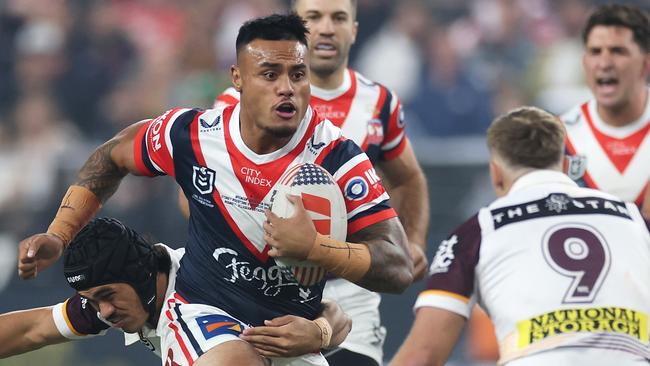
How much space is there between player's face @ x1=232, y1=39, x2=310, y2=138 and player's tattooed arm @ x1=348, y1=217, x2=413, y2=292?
0.57m

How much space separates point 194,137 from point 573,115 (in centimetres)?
308

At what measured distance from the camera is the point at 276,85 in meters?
5.40

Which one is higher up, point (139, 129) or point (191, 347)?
point (139, 129)

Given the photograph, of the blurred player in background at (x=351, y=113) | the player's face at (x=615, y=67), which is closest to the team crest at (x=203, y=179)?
the blurred player in background at (x=351, y=113)

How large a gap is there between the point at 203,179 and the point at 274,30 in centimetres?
74

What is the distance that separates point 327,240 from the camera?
5070mm

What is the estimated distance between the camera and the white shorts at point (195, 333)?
5367mm

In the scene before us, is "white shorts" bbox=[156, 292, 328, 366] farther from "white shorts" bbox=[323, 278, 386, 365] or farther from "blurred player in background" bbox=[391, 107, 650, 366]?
"white shorts" bbox=[323, 278, 386, 365]

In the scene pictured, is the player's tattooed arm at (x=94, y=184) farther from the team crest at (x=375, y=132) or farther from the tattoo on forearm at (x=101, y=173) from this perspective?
the team crest at (x=375, y=132)

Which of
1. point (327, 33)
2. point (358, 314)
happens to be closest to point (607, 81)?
point (327, 33)

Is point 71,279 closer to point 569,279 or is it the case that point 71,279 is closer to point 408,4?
point 569,279

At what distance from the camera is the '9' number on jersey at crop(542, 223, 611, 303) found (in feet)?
16.2

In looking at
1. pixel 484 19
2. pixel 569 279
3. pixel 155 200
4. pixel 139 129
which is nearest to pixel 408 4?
pixel 484 19

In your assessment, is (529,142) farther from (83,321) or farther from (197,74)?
(197,74)
